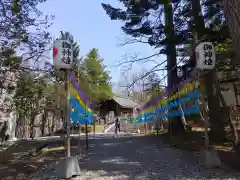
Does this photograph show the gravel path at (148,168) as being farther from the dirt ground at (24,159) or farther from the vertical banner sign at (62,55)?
the vertical banner sign at (62,55)

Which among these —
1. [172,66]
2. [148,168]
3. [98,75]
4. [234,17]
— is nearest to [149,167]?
[148,168]

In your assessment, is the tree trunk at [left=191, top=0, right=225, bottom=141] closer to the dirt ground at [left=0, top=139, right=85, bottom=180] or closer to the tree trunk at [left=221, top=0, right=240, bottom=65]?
the tree trunk at [left=221, top=0, right=240, bottom=65]

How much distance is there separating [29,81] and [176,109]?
24.4ft

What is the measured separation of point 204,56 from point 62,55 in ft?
12.4

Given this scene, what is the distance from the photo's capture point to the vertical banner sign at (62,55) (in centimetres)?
607

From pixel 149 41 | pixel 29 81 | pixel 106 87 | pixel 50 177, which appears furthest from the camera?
pixel 106 87

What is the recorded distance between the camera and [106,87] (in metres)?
31.3

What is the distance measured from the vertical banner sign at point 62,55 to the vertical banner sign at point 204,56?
3.41 m

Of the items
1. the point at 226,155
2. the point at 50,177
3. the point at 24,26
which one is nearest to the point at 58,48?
the point at 50,177

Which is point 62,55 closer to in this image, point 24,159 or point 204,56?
point 204,56

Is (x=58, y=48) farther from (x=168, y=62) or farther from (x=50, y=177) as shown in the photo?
(x=168, y=62)

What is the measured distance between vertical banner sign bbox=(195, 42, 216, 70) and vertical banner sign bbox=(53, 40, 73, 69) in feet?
11.2

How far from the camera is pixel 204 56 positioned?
6.89 m

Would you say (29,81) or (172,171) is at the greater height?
(29,81)
